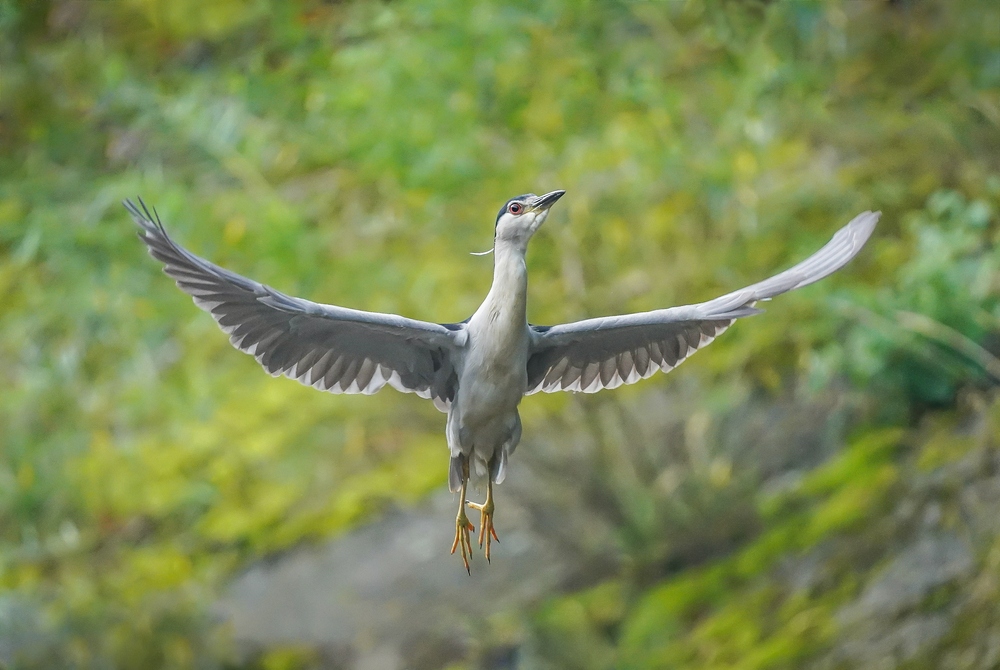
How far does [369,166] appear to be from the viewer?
332cm

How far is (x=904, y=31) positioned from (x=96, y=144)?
325 centimetres

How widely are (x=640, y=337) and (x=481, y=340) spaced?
1.33 feet

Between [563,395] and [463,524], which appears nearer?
[463,524]

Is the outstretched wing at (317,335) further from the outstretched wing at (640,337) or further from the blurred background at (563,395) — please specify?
the blurred background at (563,395)

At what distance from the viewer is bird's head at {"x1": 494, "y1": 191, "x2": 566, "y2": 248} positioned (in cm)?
156

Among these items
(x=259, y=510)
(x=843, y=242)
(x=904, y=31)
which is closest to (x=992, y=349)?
(x=904, y=31)

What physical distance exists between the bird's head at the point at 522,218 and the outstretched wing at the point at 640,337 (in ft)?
→ 0.66

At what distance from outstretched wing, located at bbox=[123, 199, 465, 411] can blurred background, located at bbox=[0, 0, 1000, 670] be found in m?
1.22

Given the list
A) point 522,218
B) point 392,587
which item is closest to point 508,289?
point 522,218

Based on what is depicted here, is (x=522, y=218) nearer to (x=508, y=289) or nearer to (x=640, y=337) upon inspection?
(x=508, y=289)

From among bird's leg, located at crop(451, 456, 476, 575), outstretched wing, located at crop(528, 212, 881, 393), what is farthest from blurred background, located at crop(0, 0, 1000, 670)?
bird's leg, located at crop(451, 456, 476, 575)

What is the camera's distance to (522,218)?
157 cm

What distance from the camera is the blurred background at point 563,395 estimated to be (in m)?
3.22

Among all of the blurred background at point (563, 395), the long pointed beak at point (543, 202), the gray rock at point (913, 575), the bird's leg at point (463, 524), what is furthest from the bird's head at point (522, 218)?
the gray rock at point (913, 575)
